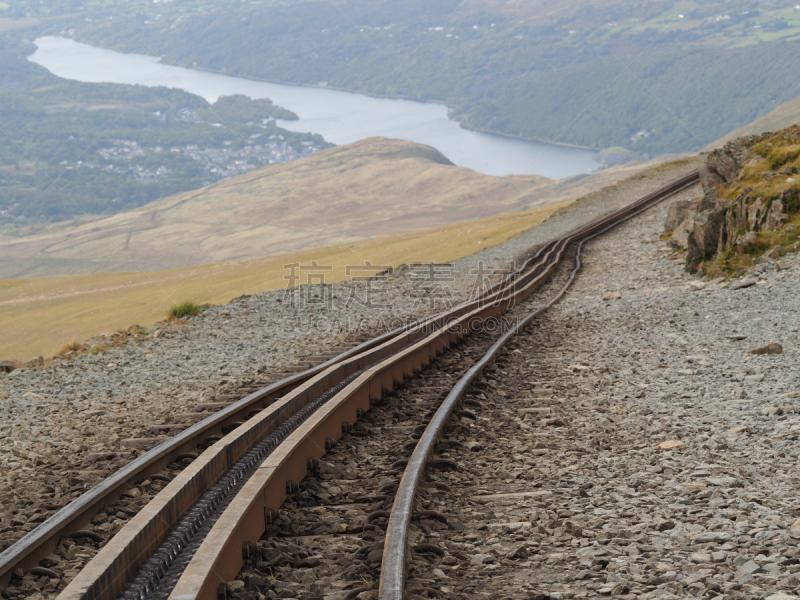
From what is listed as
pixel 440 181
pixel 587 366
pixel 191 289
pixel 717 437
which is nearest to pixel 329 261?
pixel 191 289

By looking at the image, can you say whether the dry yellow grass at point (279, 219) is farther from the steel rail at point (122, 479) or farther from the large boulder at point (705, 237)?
the steel rail at point (122, 479)

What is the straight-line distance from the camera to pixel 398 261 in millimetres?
41344

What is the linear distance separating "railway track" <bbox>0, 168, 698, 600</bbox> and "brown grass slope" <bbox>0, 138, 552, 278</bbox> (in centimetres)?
11459

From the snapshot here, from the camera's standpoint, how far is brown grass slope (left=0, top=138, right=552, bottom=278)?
135 meters

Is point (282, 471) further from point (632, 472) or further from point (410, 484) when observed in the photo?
point (632, 472)

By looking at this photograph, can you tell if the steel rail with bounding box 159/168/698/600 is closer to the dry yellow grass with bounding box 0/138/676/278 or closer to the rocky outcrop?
the rocky outcrop

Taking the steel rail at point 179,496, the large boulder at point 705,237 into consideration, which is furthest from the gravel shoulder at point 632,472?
the large boulder at point 705,237

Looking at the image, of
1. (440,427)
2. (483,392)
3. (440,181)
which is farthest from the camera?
(440,181)

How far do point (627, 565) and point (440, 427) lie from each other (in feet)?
9.04

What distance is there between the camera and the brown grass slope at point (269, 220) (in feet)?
444

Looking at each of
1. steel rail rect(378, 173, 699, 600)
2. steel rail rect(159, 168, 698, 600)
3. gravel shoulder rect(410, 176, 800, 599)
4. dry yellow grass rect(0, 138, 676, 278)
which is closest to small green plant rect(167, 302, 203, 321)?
steel rail rect(159, 168, 698, 600)

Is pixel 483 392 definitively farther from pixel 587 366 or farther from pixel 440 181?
pixel 440 181
